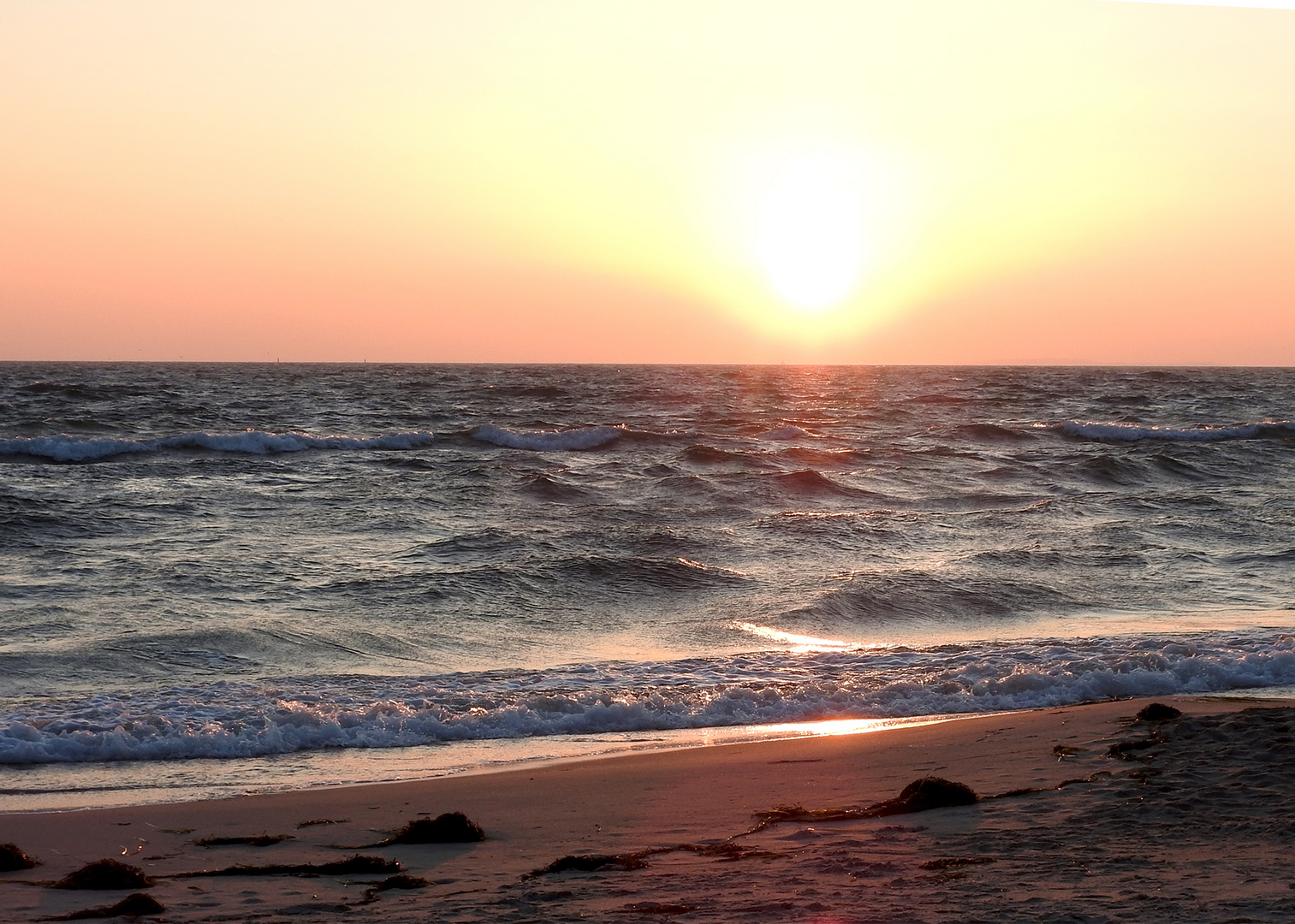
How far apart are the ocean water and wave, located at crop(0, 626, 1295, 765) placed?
0.03m

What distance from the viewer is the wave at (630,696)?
24.5 feet

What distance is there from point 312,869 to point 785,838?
6.91ft

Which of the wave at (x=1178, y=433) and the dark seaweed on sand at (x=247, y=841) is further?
the wave at (x=1178, y=433)

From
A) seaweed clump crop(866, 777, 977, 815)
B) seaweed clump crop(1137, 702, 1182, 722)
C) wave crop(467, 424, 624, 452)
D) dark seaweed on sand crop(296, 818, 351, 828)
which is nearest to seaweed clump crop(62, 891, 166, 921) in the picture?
dark seaweed on sand crop(296, 818, 351, 828)

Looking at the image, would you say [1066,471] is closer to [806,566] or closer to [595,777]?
[806,566]

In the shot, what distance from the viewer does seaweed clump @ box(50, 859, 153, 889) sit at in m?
4.68

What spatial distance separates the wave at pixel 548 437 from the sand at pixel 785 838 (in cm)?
2329

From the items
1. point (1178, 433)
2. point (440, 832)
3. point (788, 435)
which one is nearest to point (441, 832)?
point (440, 832)

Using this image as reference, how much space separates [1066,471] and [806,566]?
13.0 meters

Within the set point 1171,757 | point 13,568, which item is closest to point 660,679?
point 1171,757

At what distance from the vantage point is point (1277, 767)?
562 cm

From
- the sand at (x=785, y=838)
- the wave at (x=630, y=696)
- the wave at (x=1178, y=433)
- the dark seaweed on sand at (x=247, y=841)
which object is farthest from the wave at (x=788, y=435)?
the dark seaweed on sand at (x=247, y=841)

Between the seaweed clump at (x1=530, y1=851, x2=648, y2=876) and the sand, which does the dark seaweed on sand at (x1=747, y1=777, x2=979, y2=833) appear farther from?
the seaweed clump at (x1=530, y1=851, x2=648, y2=876)

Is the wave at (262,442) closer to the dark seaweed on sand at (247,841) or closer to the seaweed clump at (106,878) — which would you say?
the dark seaweed on sand at (247,841)
